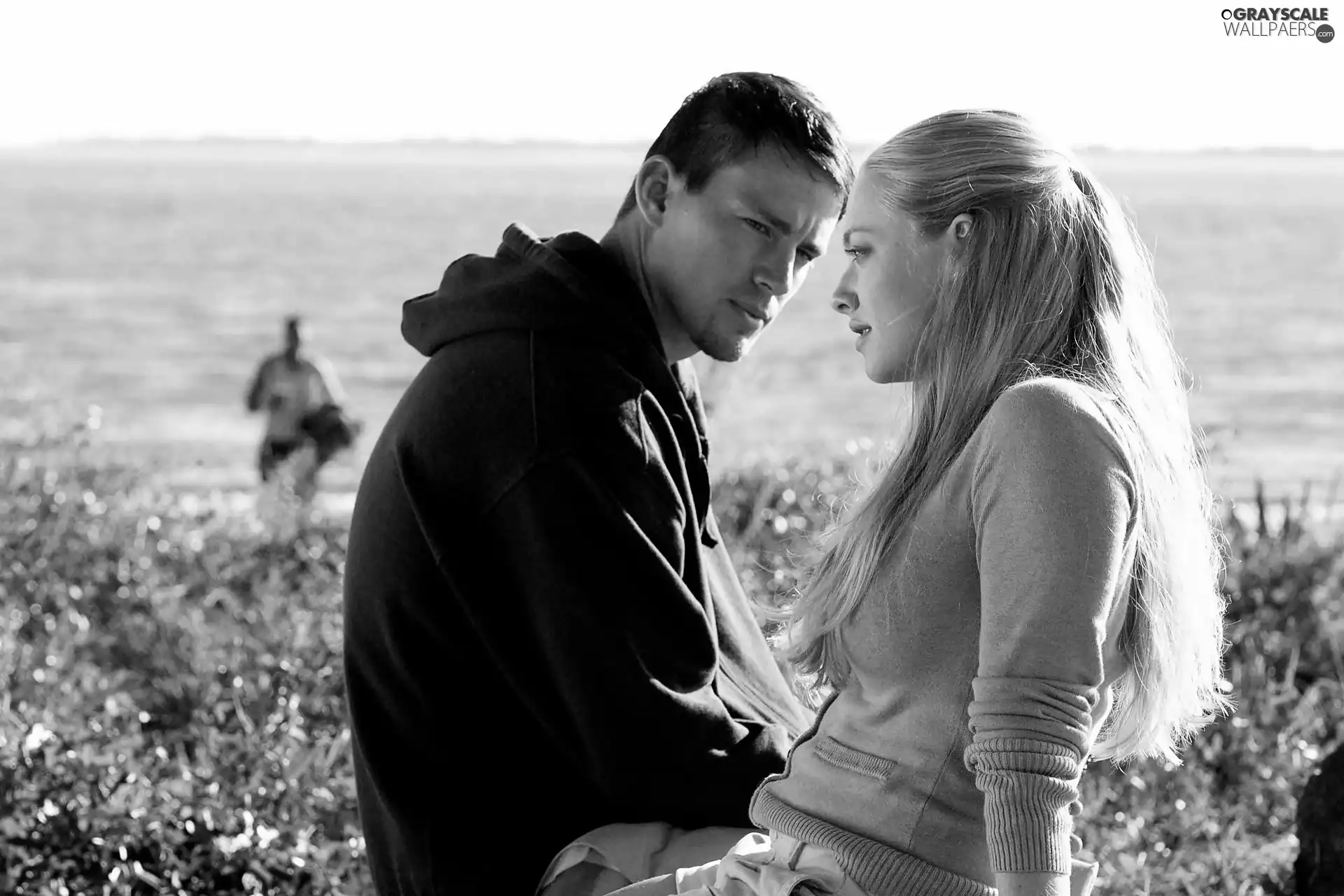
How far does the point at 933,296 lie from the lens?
195 cm

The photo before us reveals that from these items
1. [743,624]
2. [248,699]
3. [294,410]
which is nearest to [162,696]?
[248,699]

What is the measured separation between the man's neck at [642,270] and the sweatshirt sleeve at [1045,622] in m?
1.32

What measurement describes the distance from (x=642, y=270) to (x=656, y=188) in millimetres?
164

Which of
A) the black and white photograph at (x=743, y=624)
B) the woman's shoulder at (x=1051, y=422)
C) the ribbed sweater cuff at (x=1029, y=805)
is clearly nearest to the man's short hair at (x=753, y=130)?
the black and white photograph at (x=743, y=624)

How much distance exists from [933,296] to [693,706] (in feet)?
2.79

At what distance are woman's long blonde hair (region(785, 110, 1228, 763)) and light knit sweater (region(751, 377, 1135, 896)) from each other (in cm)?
5

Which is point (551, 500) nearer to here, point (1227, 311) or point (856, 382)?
point (856, 382)

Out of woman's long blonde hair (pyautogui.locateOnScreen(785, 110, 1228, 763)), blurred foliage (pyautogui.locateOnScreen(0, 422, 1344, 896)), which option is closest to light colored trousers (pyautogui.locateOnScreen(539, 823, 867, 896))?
woman's long blonde hair (pyautogui.locateOnScreen(785, 110, 1228, 763))

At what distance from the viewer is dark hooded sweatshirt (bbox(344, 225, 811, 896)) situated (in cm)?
239

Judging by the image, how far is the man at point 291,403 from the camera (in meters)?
10.5

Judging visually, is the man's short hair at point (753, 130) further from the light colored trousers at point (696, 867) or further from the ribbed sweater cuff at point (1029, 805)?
the ribbed sweater cuff at point (1029, 805)

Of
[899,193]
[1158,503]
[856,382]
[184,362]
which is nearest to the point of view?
[1158,503]

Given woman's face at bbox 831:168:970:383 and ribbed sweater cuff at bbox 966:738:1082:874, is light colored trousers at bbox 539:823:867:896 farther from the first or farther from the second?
woman's face at bbox 831:168:970:383

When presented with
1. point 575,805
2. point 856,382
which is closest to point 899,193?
point 575,805
